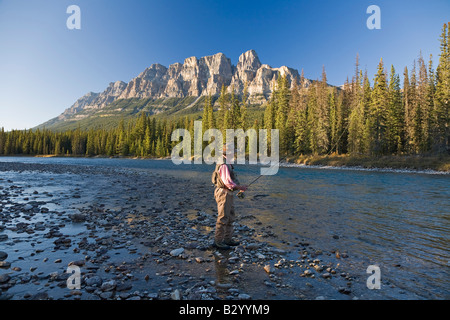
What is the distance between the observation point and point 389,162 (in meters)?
44.3

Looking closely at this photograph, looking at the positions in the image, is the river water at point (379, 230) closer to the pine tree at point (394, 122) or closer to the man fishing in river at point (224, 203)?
the man fishing in river at point (224, 203)

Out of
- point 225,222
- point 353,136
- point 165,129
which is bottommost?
point 225,222

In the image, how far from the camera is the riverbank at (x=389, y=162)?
38.9 meters

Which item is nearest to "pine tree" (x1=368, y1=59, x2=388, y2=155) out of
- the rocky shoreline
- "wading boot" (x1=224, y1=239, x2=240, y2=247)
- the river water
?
the river water

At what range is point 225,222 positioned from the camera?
24.1 feet

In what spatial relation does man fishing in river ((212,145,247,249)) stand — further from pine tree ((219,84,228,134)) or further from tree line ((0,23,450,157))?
pine tree ((219,84,228,134))

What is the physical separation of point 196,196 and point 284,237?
31.7 ft

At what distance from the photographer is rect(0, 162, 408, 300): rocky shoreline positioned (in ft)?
15.5

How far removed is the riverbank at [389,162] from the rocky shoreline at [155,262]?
4349cm

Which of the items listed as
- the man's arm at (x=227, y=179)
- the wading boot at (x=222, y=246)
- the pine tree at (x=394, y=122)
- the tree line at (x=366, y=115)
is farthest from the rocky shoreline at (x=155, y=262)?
the pine tree at (x=394, y=122)

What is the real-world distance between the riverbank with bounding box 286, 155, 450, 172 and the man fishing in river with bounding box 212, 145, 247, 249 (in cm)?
4487

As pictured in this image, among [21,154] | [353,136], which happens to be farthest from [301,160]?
[21,154]

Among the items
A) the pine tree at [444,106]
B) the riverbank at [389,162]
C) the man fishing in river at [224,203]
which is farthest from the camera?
the pine tree at [444,106]
